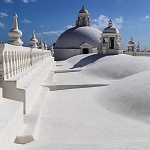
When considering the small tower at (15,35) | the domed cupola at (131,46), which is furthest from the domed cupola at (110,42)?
the small tower at (15,35)

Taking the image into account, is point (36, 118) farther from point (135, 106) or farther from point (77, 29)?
point (77, 29)

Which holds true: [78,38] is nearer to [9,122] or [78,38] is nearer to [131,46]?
[131,46]

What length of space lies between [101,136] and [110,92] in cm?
515

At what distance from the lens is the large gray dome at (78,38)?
44.9m

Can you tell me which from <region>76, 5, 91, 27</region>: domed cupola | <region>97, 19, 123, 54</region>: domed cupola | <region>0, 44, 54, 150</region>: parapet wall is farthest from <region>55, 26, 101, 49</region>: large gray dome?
<region>0, 44, 54, 150</region>: parapet wall

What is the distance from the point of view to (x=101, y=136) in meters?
6.43

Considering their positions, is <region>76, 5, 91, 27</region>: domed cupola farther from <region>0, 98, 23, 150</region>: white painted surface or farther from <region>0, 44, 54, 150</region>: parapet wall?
<region>0, 98, 23, 150</region>: white painted surface

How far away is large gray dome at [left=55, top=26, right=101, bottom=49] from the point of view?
44.9m

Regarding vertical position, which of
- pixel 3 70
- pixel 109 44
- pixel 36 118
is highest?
pixel 109 44

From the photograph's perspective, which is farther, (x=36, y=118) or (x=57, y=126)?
(x=57, y=126)

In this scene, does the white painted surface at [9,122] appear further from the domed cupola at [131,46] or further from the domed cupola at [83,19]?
the domed cupola at [83,19]

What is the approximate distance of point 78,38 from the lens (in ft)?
148

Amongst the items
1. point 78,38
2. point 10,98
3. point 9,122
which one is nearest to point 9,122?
point 9,122

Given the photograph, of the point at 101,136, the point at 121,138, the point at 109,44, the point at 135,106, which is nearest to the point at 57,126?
the point at 101,136
